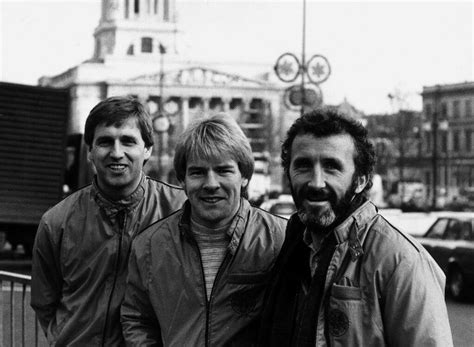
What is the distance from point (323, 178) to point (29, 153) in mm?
15670

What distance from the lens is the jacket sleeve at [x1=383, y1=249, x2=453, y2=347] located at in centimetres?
305

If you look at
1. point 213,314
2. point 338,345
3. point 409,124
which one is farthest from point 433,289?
point 409,124

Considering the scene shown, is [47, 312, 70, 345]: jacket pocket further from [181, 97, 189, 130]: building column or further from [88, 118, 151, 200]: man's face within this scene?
[181, 97, 189, 130]: building column

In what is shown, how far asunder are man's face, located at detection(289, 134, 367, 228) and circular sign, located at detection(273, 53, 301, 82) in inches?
949

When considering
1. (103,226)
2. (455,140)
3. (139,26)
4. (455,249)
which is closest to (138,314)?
(103,226)

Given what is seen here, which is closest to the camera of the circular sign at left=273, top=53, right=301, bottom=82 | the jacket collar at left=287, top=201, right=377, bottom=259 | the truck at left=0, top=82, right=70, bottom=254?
the jacket collar at left=287, top=201, right=377, bottom=259

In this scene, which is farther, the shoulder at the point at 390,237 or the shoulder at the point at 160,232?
the shoulder at the point at 160,232

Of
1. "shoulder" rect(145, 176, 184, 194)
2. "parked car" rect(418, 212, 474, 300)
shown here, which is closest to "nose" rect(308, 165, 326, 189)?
"shoulder" rect(145, 176, 184, 194)

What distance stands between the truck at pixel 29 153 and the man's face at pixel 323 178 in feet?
50.1

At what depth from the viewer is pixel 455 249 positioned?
51.5ft

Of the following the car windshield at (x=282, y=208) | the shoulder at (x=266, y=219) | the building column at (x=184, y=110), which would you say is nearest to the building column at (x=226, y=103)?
the building column at (x=184, y=110)

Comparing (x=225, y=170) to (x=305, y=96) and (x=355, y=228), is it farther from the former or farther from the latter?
(x=305, y=96)

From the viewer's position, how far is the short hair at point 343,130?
335cm

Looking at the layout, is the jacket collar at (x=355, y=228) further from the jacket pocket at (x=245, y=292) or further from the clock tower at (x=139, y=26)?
the clock tower at (x=139, y=26)
